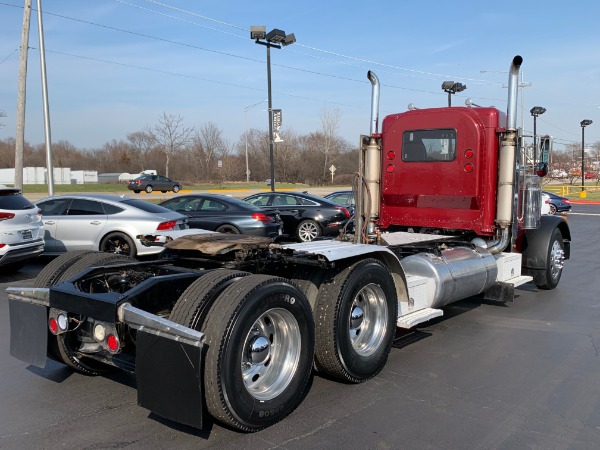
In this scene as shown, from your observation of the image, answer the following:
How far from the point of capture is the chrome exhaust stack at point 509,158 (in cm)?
733

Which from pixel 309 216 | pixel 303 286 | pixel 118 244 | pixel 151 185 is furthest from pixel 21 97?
pixel 151 185

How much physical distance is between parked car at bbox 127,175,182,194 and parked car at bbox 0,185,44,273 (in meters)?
42.7

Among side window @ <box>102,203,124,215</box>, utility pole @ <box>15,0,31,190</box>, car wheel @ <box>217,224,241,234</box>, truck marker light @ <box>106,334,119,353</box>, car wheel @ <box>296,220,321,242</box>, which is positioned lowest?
car wheel @ <box>296,220,321,242</box>

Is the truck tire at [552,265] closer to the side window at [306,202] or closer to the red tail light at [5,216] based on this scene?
the side window at [306,202]

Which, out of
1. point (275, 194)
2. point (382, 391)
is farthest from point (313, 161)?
point (382, 391)

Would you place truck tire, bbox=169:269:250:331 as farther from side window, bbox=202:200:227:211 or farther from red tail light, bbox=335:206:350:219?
red tail light, bbox=335:206:350:219

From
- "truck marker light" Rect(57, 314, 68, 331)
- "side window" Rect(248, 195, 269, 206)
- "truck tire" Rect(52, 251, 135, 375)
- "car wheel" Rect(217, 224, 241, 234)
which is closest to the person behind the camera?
"truck marker light" Rect(57, 314, 68, 331)

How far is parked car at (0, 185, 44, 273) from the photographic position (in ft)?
30.9

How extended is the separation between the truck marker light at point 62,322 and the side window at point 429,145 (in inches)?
204

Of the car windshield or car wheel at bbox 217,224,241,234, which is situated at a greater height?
the car windshield

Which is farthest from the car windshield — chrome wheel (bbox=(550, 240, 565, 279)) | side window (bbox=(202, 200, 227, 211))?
chrome wheel (bbox=(550, 240, 565, 279))

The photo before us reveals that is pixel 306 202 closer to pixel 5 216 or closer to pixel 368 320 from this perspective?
pixel 5 216

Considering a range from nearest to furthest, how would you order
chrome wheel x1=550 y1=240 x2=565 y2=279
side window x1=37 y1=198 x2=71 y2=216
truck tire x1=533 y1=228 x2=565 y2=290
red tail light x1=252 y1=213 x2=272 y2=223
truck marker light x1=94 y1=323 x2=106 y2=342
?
1. truck marker light x1=94 y1=323 x2=106 y2=342
2. truck tire x1=533 y1=228 x2=565 y2=290
3. chrome wheel x1=550 y1=240 x2=565 y2=279
4. side window x1=37 y1=198 x2=71 y2=216
5. red tail light x1=252 y1=213 x2=272 y2=223

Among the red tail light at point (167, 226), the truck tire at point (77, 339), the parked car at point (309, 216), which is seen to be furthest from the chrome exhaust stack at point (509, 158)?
the parked car at point (309, 216)
